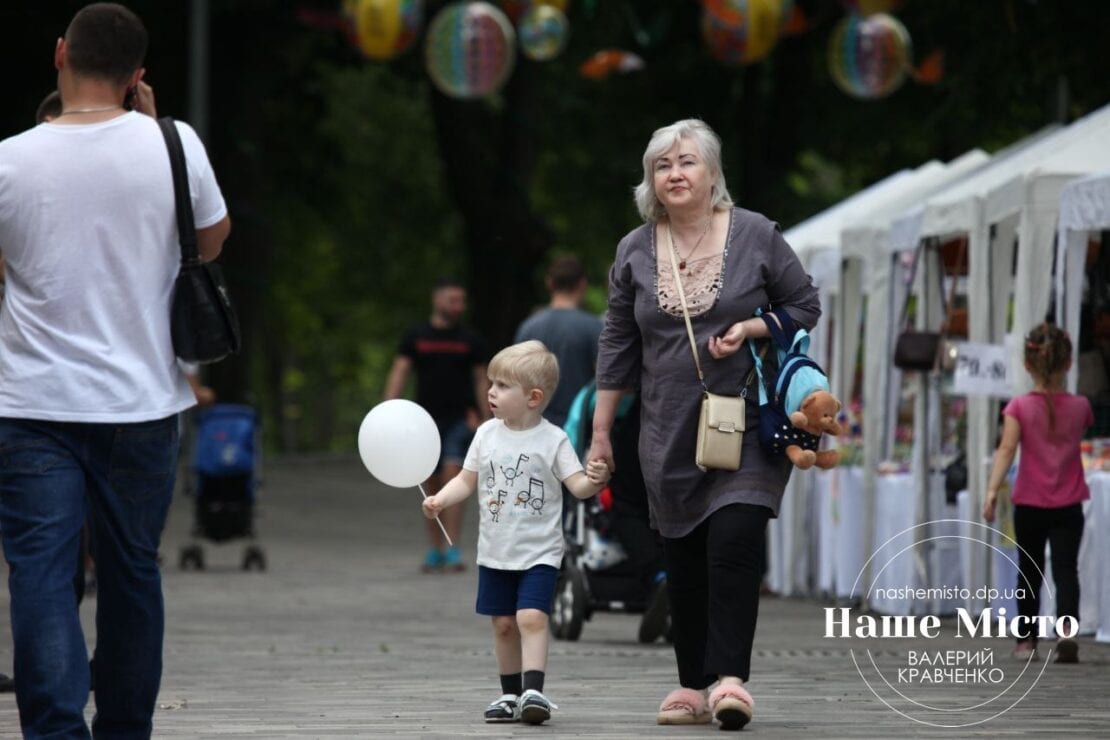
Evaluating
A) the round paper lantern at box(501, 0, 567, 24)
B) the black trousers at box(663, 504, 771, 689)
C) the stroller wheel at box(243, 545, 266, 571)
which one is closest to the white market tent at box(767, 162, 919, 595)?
the stroller wheel at box(243, 545, 266, 571)

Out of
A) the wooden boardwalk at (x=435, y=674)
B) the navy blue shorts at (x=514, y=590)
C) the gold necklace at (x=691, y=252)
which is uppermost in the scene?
the gold necklace at (x=691, y=252)

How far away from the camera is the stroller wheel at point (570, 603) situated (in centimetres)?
1167

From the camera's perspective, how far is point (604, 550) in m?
11.7

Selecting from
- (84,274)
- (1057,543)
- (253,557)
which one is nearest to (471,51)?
(253,557)

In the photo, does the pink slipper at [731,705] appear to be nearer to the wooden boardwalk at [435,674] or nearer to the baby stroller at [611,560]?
the wooden boardwalk at [435,674]

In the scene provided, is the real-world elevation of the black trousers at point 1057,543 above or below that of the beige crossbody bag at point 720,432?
below

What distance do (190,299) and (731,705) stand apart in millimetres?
2080

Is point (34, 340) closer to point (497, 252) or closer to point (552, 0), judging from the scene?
point (552, 0)

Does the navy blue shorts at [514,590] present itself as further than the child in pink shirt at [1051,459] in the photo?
No

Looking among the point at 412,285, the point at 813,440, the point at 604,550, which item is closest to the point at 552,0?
the point at 604,550

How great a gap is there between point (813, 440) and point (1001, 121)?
38.5ft

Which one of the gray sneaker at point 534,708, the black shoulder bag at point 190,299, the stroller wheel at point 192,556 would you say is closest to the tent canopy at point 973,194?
the gray sneaker at point 534,708

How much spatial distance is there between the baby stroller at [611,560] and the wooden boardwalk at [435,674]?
18 cm

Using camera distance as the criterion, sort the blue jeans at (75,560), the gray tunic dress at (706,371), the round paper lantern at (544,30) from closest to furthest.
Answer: the blue jeans at (75,560)
the gray tunic dress at (706,371)
the round paper lantern at (544,30)
